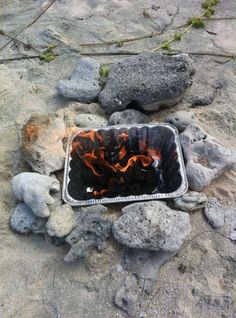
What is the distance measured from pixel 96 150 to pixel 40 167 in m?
0.59

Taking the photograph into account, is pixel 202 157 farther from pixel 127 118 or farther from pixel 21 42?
pixel 21 42

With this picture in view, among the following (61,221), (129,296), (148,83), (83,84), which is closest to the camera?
(129,296)

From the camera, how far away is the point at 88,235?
2.98m

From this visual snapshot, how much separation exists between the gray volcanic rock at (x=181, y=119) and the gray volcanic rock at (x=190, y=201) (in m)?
0.79

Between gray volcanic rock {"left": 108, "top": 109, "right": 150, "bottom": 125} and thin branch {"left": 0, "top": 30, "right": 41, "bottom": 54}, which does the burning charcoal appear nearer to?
gray volcanic rock {"left": 108, "top": 109, "right": 150, "bottom": 125}

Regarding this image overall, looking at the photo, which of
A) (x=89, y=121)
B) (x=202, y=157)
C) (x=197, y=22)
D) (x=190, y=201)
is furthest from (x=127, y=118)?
(x=197, y=22)

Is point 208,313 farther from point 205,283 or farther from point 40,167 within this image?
point 40,167

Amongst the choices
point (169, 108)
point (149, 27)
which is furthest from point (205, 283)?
point (149, 27)

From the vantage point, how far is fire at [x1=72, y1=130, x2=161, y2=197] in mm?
3570

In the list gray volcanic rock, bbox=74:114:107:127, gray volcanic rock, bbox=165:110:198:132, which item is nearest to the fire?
gray volcanic rock, bbox=74:114:107:127

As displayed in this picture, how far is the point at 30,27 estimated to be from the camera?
17.7 ft

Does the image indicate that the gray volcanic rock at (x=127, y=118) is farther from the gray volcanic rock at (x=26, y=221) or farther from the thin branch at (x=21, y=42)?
the thin branch at (x=21, y=42)

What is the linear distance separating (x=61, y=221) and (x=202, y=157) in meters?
1.37

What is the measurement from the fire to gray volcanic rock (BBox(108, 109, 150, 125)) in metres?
0.15
